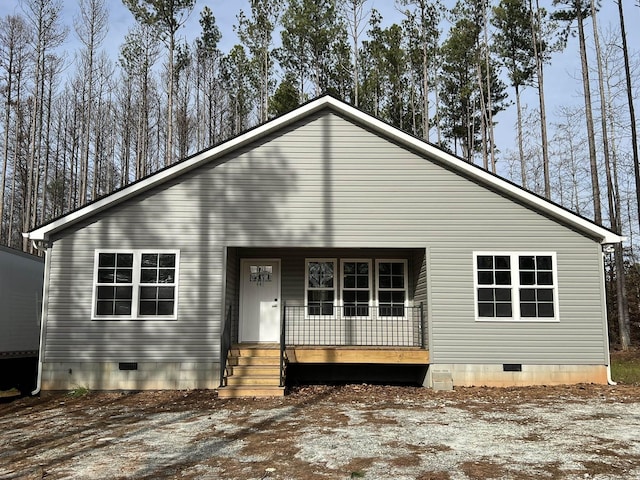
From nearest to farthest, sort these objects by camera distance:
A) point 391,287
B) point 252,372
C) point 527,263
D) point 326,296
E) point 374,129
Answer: point 252,372 → point 527,263 → point 374,129 → point 326,296 → point 391,287

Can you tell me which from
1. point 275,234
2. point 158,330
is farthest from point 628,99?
point 158,330

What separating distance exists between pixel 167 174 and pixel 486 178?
6.73m

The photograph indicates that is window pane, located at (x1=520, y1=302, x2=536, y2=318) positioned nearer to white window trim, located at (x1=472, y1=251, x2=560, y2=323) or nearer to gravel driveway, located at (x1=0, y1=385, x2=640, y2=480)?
white window trim, located at (x1=472, y1=251, x2=560, y2=323)

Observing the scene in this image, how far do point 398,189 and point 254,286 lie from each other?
4.07 meters

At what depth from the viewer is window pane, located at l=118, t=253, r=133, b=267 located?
35.2ft

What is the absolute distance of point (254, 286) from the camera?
12078 mm

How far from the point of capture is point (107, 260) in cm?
1072

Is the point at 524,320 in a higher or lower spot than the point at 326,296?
lower

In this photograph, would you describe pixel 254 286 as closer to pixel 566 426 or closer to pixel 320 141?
pixel 320 141

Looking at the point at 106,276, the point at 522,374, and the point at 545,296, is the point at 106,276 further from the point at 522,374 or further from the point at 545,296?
the point at 545,296

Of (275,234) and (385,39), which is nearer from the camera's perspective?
(275,234)

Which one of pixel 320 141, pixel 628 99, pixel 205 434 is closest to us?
pixel 205 434

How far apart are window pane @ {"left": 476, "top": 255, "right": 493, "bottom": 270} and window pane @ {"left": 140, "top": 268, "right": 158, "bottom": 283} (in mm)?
6825

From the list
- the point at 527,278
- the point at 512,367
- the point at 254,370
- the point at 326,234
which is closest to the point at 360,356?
the point at 254,370
